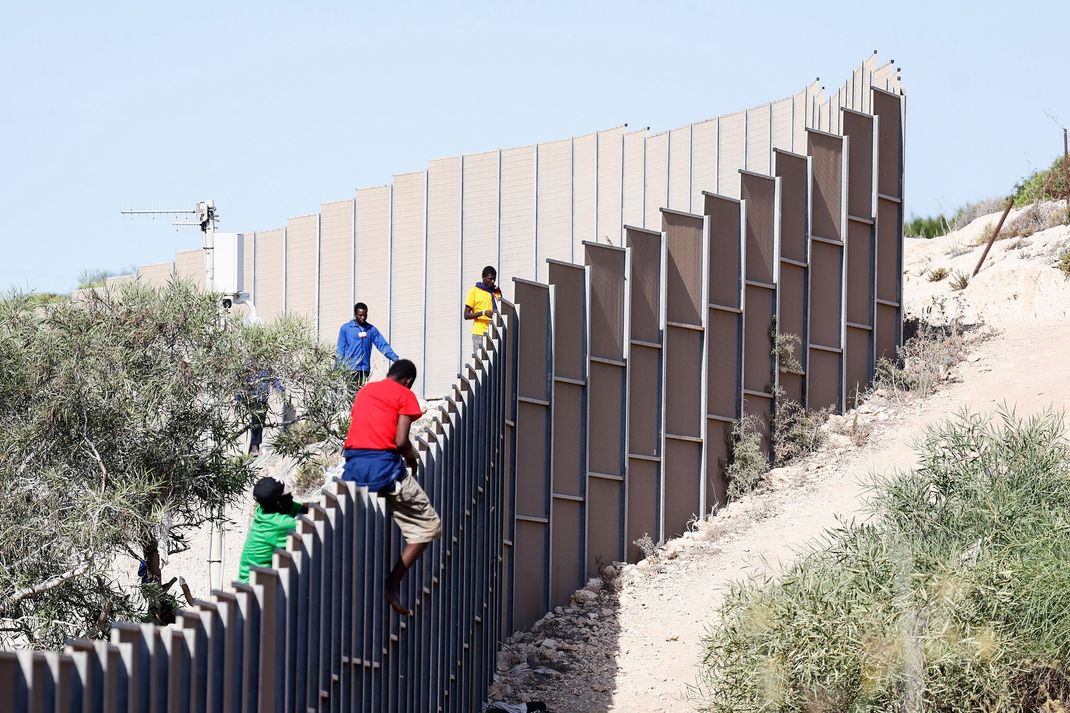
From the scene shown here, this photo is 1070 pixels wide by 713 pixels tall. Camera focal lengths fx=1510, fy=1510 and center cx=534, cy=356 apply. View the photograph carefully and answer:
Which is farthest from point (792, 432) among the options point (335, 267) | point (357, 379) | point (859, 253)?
point (335, 267)

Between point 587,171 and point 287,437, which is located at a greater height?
point 587,171

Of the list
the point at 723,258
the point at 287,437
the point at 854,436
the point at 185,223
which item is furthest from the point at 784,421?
the point at 185,223

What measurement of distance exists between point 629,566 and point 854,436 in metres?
3.67

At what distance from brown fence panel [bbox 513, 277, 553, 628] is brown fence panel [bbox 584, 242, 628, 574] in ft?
2.06

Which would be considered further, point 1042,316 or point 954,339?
point 1042,316

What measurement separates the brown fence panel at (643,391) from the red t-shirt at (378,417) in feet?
26.4

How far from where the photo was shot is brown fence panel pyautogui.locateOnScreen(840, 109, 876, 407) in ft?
65.0

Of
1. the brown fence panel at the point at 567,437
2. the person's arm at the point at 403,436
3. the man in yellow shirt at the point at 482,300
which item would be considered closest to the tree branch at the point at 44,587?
the brown fence panel at the point at 567,437

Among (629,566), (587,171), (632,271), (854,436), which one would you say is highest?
(587,171)

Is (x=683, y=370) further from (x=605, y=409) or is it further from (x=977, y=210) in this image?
(x=977, y=210)

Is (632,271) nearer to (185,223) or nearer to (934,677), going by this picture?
(934,677)

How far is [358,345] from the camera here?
17.2 m

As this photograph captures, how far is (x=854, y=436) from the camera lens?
1866 centimetres

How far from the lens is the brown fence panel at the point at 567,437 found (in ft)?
54.0
